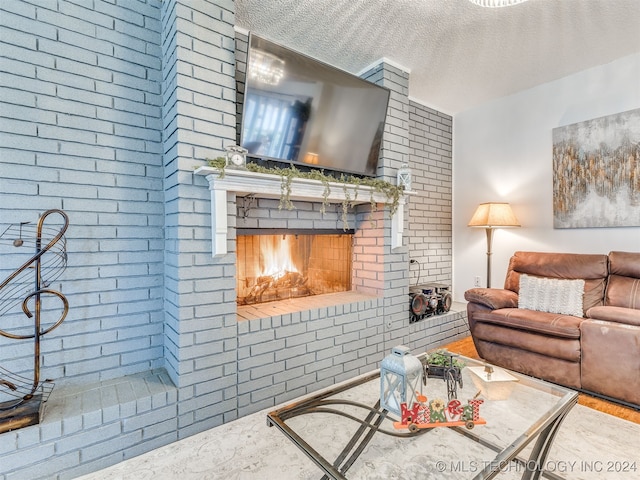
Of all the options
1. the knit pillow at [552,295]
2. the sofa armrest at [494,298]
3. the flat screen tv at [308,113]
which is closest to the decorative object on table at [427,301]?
the sofa armrest at [494,298]

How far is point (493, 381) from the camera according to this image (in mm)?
1639

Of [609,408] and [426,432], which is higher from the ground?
[426,432]

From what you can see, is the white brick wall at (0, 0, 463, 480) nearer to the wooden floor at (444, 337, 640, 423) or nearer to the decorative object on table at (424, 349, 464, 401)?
the decorative object on table at (424, 349, 464, 401)

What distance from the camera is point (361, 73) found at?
297cm

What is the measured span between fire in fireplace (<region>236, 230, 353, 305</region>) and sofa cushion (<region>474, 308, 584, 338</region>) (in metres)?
1.22

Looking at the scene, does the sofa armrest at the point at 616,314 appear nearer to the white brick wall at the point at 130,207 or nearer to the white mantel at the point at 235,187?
the white mantel at the point at 235,187

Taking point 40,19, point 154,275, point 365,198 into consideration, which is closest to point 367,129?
point 365,198

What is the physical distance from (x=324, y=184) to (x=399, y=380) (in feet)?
Result: 4.30

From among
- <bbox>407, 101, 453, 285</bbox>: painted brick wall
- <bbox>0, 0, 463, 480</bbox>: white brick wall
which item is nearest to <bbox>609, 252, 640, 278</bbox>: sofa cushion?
<bbox>407, 101, 453, 285</bbox>: painted brick wall

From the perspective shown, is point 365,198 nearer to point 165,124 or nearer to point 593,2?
point 165,124

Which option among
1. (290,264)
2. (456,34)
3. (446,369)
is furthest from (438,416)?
(456,34)

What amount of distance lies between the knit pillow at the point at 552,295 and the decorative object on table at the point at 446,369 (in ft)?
4.40

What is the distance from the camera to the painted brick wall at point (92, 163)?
1.63 metres

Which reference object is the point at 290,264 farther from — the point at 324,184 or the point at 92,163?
the point at 92,163
